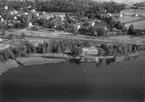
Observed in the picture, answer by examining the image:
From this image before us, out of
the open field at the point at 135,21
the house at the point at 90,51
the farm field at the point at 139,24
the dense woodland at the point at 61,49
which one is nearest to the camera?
the dense woodland at the point at 61,49

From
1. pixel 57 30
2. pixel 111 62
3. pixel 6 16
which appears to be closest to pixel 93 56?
pixel 111 62

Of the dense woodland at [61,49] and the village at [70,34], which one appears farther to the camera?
the village at [70,34]

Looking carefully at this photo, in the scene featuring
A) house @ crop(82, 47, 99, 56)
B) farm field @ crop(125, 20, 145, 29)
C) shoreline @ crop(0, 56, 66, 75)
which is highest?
farm field @ crop(125, 20, 145, 29)

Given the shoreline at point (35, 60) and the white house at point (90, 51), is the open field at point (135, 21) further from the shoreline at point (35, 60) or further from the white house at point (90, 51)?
the shoreline at point (35, 60)

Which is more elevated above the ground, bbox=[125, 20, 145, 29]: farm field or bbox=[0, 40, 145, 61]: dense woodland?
bbox=[125, 20, 145, 29]: farm field

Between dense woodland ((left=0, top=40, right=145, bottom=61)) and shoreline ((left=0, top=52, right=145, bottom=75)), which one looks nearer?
shoreline ((left=0, top=52, right=145, bottom=75))

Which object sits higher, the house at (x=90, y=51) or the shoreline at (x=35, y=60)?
the house at (x=90, y=51)

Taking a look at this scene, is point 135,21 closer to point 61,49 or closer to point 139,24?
point 139,24

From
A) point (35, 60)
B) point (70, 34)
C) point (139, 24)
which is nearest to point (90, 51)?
point (35, 60)

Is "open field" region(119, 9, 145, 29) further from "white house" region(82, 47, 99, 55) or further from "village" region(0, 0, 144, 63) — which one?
"white house" region(82, 47, 99, 55)

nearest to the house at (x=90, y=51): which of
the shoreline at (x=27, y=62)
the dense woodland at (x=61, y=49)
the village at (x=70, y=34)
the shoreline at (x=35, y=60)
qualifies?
the village at (x=70, y=34)

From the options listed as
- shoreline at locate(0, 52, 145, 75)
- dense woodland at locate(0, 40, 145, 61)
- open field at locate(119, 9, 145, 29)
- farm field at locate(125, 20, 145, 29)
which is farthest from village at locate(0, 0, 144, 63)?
farm field at locate(125, 20, 145, 29)

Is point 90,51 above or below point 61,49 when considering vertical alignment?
below
